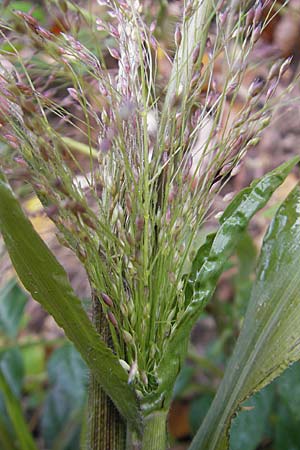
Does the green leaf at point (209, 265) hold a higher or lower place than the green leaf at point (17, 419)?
higher

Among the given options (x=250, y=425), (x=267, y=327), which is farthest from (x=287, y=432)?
(x=267, y=327)

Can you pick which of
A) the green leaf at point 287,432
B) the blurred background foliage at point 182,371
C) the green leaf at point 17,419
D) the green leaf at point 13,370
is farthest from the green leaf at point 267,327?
the green leaf at point 13,370

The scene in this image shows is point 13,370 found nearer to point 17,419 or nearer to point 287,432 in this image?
point 17,419

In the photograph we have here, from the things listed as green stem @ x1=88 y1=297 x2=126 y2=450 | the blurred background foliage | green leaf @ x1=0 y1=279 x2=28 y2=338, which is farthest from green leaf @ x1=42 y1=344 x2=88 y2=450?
green stem @ x1=88 y1=297 x2=126 y2=450

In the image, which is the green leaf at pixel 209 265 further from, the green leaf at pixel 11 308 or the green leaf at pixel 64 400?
the green leaf at pixel 11 308

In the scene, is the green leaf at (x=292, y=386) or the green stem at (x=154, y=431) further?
the green leaf at (x=292, y=386)

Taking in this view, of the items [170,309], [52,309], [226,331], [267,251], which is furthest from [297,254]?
[226,331]

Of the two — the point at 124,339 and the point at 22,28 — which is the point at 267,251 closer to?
the point at 124,339

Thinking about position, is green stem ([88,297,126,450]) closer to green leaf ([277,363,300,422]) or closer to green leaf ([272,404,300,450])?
green leaf ([277,363,300,422])
